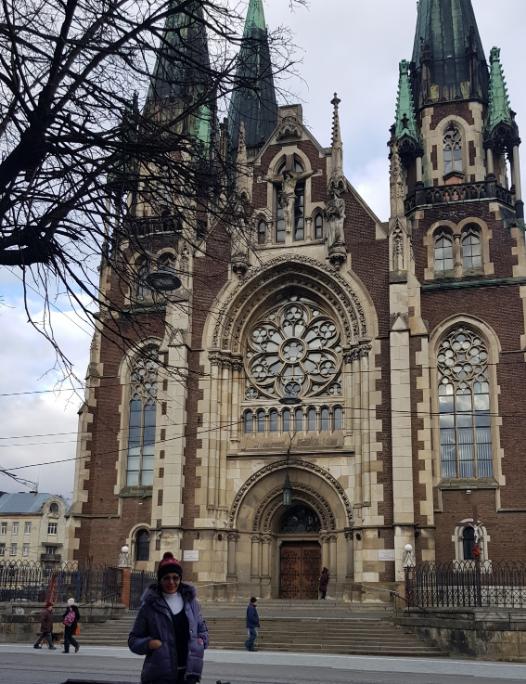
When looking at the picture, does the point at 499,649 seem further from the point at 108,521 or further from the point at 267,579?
the point at 108,521

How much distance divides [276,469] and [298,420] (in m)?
2.02

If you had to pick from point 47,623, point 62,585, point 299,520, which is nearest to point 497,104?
point 299,520

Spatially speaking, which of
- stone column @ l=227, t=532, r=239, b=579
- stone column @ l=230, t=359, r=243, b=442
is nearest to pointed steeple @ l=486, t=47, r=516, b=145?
stone column @ l=230, t=359, r=243, b=442

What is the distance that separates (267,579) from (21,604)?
9409mm

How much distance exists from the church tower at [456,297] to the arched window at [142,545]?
984cm

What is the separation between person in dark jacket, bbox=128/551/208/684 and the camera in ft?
21.5

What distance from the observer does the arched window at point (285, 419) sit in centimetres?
3228

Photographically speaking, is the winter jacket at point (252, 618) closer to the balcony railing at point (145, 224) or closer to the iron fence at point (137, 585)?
the iron fence at point (137, 585)

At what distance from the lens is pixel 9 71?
6805mm

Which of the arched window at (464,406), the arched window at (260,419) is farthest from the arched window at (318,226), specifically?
the arched window at (260,419)

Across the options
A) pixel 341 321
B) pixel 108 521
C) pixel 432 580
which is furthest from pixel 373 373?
pixel 108 521

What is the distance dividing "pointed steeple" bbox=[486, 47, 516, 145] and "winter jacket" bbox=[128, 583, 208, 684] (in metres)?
30.3

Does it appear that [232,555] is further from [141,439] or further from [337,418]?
[337,418]

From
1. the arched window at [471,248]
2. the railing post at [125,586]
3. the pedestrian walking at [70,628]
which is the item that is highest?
the arched window at [471,248]
